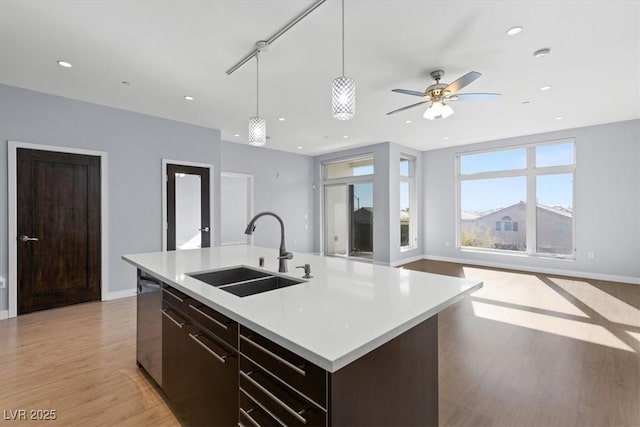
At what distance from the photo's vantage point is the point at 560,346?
272cm

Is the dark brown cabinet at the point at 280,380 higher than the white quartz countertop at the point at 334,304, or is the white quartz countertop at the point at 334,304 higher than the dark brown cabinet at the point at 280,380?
the white quartz countertop at the point at 334,304

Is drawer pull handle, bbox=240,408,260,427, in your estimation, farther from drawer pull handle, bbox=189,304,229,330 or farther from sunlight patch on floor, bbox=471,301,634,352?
sunlight patch on floor, bbox=471,301,634,352

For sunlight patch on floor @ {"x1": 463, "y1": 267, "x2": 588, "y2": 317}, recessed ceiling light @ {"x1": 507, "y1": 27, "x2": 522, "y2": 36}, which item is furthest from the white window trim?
recessed ceiling light @ {"x1": 507, "y1": 27, "x2": 522, "y2": 36}

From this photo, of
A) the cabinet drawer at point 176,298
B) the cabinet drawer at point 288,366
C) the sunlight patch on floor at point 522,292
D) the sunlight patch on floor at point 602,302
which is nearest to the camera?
the cabinet drawer at point 288,366

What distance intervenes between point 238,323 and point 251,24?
2.31 m

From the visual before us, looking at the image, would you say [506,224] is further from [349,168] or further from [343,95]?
[343,95]

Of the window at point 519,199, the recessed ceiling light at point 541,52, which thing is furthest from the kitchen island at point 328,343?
the window at point 519,199

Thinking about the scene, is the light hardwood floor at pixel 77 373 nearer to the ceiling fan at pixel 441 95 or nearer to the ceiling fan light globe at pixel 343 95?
the ceiling fan light globe at pixel 343 95

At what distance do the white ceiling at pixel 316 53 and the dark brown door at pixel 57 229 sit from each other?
0.96 m

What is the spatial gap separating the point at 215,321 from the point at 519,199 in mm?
6778

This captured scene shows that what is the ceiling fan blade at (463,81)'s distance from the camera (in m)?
2.60

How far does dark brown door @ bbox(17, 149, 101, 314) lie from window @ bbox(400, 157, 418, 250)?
6022 mm

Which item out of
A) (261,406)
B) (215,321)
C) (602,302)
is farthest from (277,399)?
(602,302)

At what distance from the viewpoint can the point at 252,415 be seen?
1137mm
